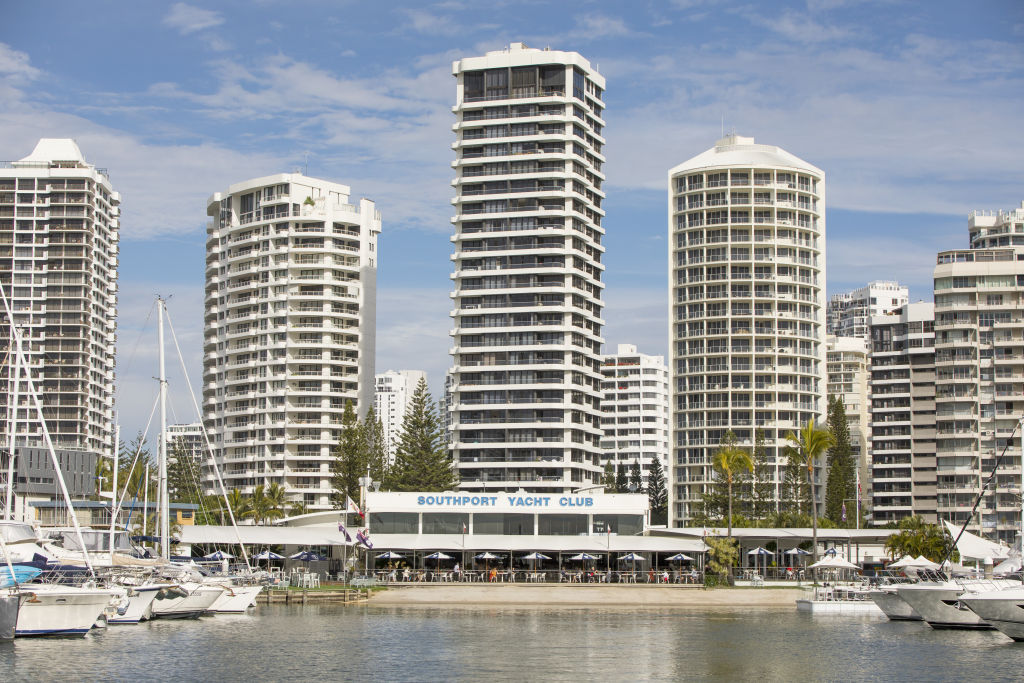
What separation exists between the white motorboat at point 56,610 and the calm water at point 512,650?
0.69 metres

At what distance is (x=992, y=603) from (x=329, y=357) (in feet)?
317

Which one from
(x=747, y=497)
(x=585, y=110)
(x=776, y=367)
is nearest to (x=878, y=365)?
(x=776, y=367)

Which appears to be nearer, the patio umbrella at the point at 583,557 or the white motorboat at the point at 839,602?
the white motorboat at the point at 839,602

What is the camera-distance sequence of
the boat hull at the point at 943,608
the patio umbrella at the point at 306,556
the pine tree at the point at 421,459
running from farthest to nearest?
the pine tree at the point at 421,459
the patio umbrella at the point at 306,556
the boat hull at the point at 943,608

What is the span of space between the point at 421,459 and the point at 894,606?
186ft

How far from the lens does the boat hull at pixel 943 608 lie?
240 feet

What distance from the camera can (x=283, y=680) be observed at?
165ft

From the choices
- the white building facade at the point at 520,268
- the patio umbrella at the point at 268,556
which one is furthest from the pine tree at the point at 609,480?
the patio umbrella at the point at 268,556

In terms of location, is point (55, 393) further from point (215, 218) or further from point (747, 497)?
point (747, 497)

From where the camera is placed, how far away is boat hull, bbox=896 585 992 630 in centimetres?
7306

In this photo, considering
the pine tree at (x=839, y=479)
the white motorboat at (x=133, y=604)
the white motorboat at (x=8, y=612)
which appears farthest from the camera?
the pine tree at (x=839, y=479)

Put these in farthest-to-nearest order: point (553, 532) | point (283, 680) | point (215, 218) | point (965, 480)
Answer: point (215, 218) → point (965, 480) → point (553, 532) → point (283, 680)

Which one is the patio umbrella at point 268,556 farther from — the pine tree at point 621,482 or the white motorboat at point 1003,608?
the pine tree at point 621,482

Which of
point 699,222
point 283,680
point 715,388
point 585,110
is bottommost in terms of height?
point 283,680
